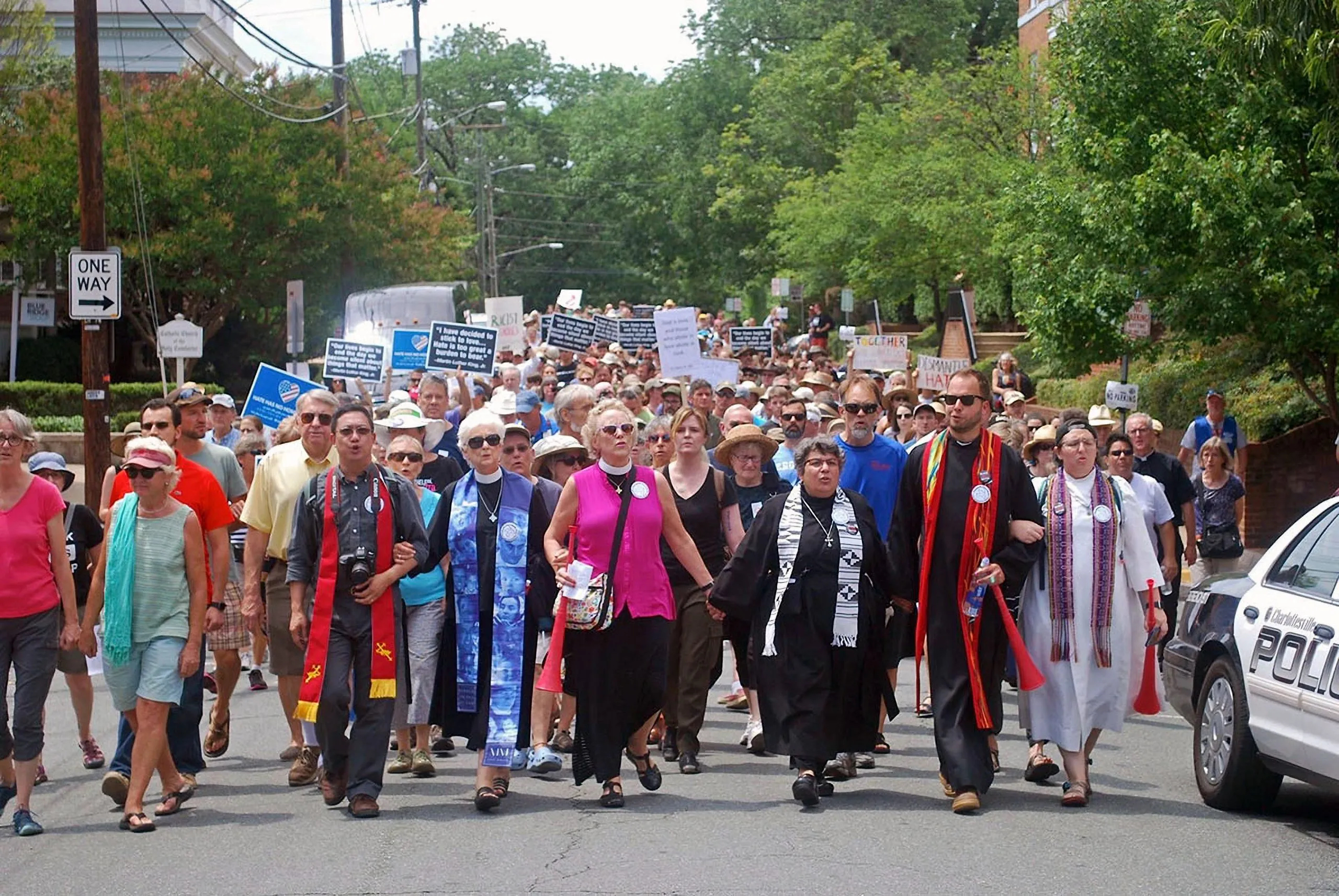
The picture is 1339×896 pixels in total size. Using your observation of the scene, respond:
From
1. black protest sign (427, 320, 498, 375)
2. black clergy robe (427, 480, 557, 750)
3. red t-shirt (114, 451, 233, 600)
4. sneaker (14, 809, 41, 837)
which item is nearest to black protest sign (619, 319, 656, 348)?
black protest sign (427, 320, 498, 375)

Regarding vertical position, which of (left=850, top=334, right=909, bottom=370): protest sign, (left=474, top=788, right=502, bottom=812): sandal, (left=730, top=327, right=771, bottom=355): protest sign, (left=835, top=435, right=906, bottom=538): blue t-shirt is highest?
(left=730, top=327, right=771, bottom=355): protest sign

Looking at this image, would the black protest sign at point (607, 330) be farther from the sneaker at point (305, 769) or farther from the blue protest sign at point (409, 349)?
the sneaker at point (305, 769)

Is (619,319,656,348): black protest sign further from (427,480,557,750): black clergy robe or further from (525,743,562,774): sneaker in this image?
(427,480,557,750): black clergy robe

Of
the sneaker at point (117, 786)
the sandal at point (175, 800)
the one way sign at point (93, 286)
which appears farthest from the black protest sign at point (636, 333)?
the sneaker at point (117, 786)

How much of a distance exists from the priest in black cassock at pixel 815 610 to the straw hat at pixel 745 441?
5.32ft

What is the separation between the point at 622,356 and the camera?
1205 inches

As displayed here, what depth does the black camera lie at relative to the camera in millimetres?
8398

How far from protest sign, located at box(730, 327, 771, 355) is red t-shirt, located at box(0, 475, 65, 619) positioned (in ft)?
70.8

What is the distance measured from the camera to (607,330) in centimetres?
3070

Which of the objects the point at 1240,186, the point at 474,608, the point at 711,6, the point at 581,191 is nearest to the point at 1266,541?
the point at 1240,186

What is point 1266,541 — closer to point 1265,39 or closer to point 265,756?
point 1265,39

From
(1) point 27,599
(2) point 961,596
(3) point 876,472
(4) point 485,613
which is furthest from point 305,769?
(3) point 876,472

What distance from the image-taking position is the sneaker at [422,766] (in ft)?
31.9

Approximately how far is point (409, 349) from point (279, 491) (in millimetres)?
13474
